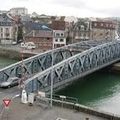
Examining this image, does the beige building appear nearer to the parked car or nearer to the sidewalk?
the parked car

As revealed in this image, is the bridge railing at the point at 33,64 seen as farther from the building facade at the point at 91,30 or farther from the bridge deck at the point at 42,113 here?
the building facade at the point at 91,30

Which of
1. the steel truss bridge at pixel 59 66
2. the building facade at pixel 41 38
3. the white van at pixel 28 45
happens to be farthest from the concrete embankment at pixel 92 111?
the building facade at pixel 41 38

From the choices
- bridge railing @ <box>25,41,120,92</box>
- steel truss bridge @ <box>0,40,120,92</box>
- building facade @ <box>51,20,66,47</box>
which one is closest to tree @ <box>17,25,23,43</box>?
building facade @ <box>51,20,66,47</box>

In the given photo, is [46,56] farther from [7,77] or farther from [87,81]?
[7,77]

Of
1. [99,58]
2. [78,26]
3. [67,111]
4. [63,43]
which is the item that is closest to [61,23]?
[78,26]

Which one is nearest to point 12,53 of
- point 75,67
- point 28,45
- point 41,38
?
point 28,45
